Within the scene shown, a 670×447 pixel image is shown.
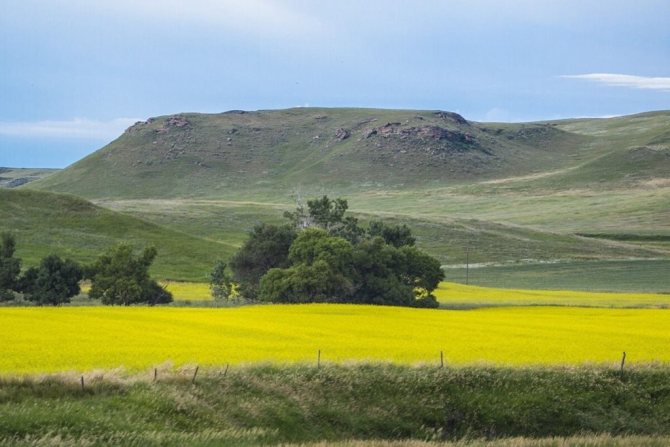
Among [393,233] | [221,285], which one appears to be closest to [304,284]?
[221,285]

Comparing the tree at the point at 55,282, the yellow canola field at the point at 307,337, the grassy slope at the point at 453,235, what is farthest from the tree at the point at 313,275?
the grassy slope at the point at 453,235

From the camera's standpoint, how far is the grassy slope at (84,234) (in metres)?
82.8

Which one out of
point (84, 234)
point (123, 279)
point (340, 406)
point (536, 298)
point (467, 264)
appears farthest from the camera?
point (467, 264)

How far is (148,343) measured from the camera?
89.7ft

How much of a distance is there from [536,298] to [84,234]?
171 ft

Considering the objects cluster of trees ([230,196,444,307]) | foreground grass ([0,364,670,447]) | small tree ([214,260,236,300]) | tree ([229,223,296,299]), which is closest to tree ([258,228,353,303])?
cluster of trees ([230,196,444,307])

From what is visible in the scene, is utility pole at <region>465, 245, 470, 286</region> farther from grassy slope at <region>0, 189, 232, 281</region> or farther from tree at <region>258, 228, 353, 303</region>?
tree at <region>258, 228, 353, 303</region>

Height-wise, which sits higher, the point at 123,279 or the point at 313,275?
the point at 313,275

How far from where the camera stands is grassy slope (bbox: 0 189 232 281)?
8275cm

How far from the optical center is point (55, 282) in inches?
1991

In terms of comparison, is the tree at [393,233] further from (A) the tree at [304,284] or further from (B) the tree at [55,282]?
(B) the tree at [55,282]

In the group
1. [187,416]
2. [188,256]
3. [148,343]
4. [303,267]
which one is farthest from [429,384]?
[188,256]

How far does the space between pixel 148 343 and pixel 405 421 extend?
35.9 feet

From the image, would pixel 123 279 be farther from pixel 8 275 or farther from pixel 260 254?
pixel 260 254
